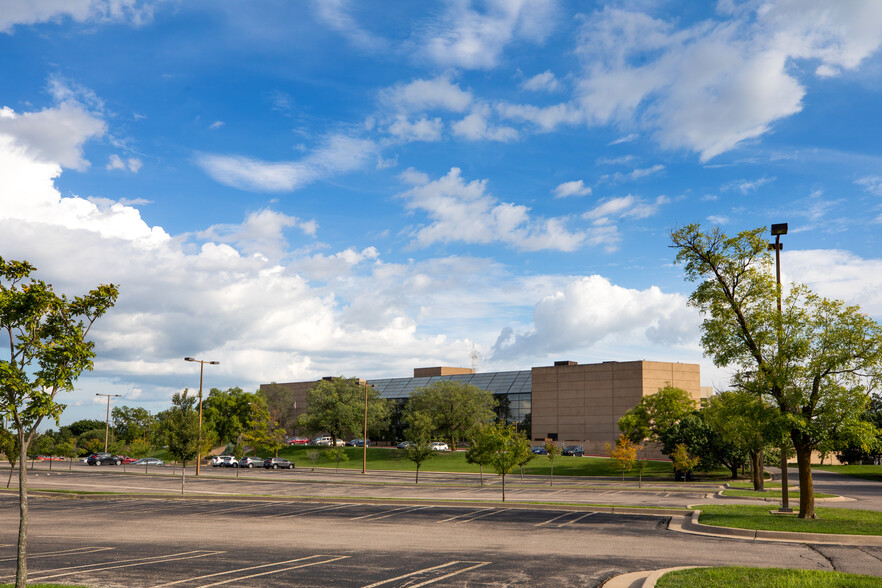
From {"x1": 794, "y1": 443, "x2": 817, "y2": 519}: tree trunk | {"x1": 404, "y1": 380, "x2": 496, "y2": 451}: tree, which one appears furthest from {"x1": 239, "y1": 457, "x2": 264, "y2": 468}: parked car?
{"x1": 794, "y1": 443, "x2": 817, "y2": 519}: tree trunk

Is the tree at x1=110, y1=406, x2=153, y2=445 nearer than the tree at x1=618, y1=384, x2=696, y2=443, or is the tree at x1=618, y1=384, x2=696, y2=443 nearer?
the tree at x1=618, y1=384, x2=696, y2=443

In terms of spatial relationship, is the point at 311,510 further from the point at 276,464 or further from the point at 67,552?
the point at 276,464

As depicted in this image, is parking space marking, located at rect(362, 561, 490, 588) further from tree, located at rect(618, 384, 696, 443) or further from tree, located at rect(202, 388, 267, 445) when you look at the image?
tree, located at rect(202, 388, 267, 445)

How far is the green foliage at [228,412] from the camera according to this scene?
96.3m

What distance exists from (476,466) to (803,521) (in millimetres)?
59518

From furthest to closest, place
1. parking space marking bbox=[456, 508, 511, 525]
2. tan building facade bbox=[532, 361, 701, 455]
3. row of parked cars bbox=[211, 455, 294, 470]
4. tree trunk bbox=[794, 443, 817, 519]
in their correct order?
tan building facade bbox=[532, 361, 701, 455]
row of parked cars bbox=[211, 455, 294, 470]
parking space marking bbox=[456, 508, 511, 525]
tree trunk bbox=[794, 443, 817, 519]

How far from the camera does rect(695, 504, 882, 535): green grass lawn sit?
19562 mm

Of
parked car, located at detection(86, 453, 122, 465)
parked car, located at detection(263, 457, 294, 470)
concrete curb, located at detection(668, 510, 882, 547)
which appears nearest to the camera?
concrete curb, located at detection(668, 510, 882, 547)

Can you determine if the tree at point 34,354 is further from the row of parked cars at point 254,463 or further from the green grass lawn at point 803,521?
Answer: the row of parked cars at point 254,463

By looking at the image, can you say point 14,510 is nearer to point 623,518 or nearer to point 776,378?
point 623,518

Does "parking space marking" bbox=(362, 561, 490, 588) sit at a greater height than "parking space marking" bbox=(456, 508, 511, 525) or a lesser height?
greater

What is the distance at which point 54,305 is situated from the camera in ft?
35.8

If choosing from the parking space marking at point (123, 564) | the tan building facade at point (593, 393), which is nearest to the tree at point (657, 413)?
the tan building facade at point (593, 393)

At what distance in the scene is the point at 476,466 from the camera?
259 ft
